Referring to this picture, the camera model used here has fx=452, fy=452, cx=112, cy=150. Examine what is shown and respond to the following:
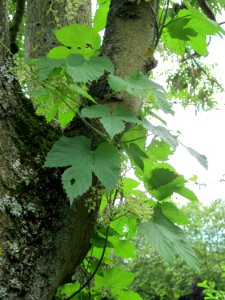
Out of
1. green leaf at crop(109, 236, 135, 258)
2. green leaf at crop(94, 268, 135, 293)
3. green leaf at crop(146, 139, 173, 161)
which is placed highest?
green leaf at crop(146, 139, 173, 161)

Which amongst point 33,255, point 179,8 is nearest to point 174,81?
point 179,8

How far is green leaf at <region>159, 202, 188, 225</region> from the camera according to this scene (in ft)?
4.87

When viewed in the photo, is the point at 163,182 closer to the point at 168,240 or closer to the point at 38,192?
the point at 168,240

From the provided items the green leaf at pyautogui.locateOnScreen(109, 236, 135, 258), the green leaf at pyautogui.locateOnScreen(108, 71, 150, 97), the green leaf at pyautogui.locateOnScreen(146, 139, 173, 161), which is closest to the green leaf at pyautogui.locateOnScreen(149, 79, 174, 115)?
the green leaf at pyautogui.locateOnScreen(108, 71, 150, 97)

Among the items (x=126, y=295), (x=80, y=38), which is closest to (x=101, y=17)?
(x=80, y=38)

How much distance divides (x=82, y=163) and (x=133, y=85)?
0.26 m

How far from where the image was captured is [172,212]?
149cm

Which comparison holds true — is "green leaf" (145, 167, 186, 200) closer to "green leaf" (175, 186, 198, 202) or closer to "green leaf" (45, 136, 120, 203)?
"green leaf" (175, 186, 198, 202)

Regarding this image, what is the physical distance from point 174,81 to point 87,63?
4.58 meters

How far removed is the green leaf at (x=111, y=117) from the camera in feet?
3.86

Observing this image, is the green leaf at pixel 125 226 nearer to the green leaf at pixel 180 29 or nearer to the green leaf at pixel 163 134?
the green leaf at pixel 163 134

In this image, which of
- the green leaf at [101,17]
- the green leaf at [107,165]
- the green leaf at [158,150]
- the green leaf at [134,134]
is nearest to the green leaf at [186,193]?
the green leaf at [158,150]

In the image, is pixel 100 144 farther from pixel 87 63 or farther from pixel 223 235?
pixel 223 235

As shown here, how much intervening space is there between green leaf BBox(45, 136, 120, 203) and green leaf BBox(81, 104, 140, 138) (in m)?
0.08
